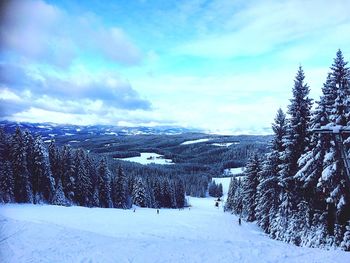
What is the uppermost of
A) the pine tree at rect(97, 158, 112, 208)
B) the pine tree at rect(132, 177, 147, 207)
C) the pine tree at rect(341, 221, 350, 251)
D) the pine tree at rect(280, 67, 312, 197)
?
the pine tree at rect(280, 67, 312, 197)

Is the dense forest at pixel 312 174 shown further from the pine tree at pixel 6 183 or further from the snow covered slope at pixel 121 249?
the pine tree at pixel 6 183

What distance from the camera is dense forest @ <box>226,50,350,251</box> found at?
21219 millimetres

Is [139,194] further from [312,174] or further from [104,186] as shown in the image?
[312,174]

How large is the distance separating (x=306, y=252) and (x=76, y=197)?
48118 millimetres

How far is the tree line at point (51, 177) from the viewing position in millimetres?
47812

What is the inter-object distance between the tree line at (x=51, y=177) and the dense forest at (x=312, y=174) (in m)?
35.6

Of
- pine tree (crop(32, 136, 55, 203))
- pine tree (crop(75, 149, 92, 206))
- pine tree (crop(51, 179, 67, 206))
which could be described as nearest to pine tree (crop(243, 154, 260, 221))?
pine tree (crop(75, 149, 92, 206))

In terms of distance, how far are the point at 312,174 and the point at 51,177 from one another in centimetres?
4300

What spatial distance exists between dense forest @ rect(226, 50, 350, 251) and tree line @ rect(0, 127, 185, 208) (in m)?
35.6

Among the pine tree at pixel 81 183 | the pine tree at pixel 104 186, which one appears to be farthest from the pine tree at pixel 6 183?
the pine tree at pixel 104 186

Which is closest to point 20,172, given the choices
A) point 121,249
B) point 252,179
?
→ point 252,179

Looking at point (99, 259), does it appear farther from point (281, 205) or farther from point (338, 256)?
point (281, 205)

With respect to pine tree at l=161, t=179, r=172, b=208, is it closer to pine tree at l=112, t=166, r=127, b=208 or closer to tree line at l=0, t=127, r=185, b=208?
tree line at l=0, t=127, r=185, b=208

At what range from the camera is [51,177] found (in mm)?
52594
